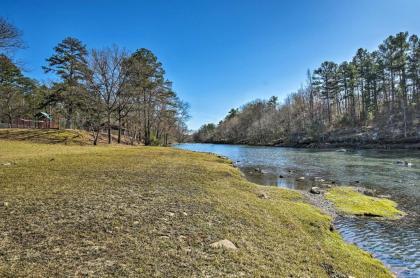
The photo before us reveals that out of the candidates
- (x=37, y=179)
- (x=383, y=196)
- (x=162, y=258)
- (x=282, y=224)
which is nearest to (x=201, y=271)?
(x=162, y=258)

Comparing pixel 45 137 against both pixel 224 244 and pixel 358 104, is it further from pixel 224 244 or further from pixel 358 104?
pixel 358 104

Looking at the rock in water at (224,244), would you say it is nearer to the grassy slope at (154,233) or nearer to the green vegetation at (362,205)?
the grassy slope at (154,233)

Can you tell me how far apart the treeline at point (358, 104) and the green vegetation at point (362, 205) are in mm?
46259

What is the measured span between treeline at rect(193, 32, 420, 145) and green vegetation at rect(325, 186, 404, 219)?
46259 millimetres

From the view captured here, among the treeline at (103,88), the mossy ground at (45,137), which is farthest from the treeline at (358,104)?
the mossy ground at (45,137)

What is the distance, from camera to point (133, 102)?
38219 millimetres

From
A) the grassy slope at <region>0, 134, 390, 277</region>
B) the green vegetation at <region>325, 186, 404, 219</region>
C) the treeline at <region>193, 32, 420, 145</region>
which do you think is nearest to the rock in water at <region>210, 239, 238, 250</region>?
the grassy slope at <region>0, 134, 390, 277</region>

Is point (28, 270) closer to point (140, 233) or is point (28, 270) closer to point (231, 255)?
point (140, 233)

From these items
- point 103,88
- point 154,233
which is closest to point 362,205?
point 154,233

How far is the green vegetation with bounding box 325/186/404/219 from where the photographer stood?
1116 centimetres

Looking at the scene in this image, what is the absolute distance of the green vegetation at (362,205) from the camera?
1116 centimetres

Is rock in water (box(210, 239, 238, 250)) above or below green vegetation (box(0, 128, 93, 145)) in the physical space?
below

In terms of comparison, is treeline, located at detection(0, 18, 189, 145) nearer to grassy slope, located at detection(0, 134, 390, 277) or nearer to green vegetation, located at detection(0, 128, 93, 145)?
green vegetation, located at detection(0, 128, 93, 145)

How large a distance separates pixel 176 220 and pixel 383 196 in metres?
12.7
